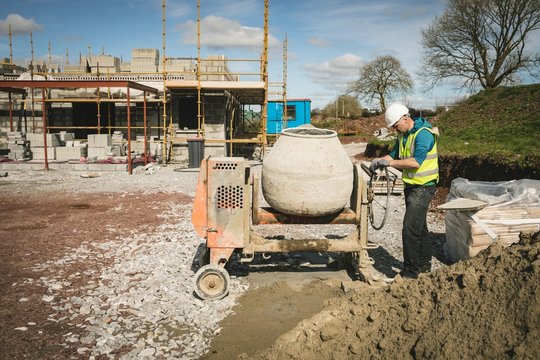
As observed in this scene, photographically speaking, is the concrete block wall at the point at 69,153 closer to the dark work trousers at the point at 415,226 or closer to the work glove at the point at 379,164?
the work glove at the point at 379,164

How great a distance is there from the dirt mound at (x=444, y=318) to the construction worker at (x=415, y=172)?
1.18 metres

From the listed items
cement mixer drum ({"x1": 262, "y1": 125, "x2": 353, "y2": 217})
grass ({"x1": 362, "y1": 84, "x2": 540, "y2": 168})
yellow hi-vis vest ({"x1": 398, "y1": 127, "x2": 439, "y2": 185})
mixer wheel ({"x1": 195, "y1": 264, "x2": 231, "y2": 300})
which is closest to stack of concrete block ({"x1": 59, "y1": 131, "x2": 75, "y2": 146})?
grass ({"x1": 362, "y1": 84, "x2": 540, "y2": 168})

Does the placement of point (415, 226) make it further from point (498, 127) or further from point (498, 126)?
point (498, 126)

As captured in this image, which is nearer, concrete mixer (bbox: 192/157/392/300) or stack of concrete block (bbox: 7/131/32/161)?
concrete mixer (bbox: 192/157/392/300)

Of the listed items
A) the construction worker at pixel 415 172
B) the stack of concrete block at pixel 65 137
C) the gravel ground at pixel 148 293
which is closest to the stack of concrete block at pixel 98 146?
the stack of concrete block at pixel 65 137

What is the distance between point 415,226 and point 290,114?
970 inches

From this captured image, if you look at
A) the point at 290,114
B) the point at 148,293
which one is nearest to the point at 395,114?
the point at 148,293

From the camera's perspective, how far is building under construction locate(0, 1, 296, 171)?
16.7 m

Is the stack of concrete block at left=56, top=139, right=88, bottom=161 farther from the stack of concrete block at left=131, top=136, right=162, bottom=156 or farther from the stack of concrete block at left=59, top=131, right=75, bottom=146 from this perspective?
the stack of concrete block at left=131, top=136, right=162, bottom=156

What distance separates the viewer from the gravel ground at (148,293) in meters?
3.52

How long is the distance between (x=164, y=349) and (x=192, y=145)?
12716 millimetres

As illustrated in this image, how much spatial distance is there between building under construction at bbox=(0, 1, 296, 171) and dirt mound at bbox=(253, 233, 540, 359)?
497 inches

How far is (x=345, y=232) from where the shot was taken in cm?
732

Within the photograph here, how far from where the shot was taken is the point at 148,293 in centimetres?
452
